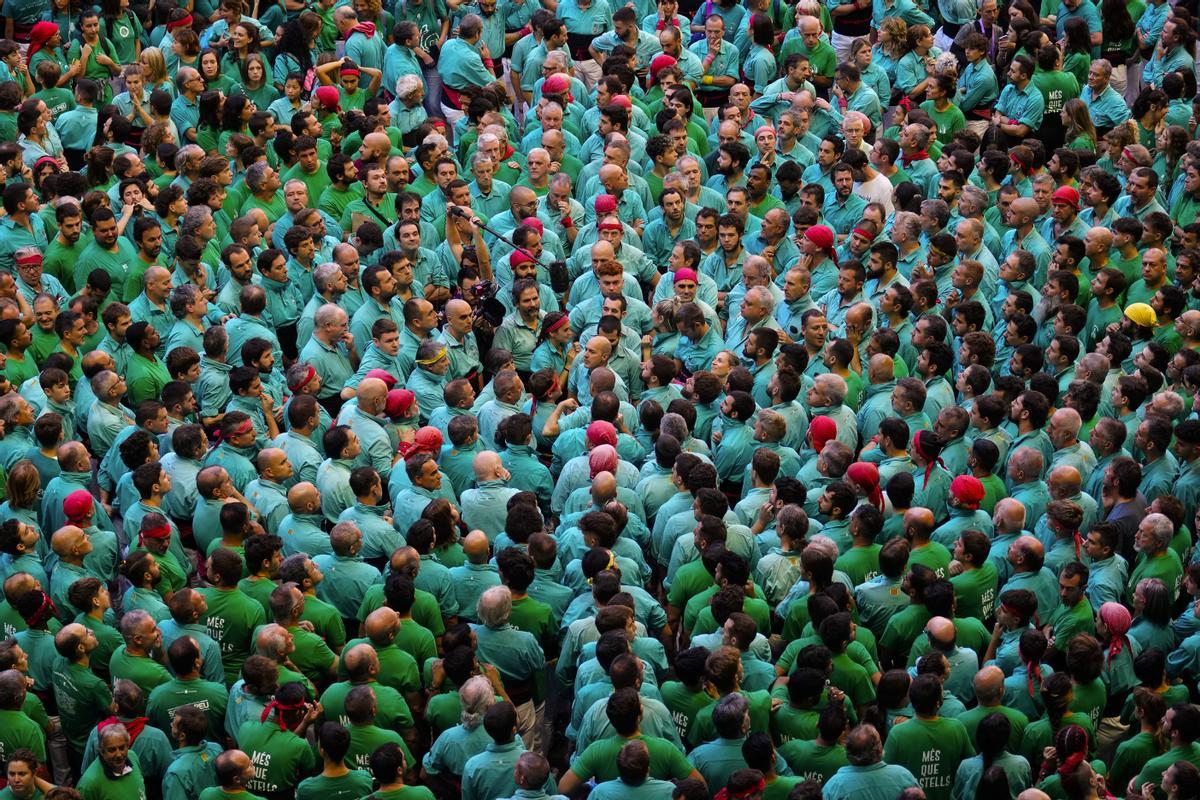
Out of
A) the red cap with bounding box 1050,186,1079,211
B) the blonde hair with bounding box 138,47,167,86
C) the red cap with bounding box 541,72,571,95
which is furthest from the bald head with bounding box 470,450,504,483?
the blonde hair with bounding box 138,47,167,86

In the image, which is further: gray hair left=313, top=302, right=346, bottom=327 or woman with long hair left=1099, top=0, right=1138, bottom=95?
woman with long hair left=1099, top=0, right=1138, bottom=95

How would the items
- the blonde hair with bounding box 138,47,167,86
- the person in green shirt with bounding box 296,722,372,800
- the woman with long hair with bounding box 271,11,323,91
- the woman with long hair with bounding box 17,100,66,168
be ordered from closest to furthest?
the person in green shirt with bounding box 296,722,372,800, the woman with long hair with bounding box 17,100,66,168, the blonde hair with bounding box 138,47,167,86, the woman with long hair with bounding box 271,11,323,91

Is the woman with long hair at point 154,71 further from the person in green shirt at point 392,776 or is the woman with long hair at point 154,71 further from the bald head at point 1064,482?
the person in green shirt at point 392,776

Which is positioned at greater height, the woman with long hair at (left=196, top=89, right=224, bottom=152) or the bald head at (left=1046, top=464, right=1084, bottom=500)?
the bald head at (left=1046, top=464, right=1084, bottom=500)

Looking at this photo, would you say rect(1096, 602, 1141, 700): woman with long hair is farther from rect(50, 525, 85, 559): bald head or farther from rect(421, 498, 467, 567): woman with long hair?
rect(50, 525, 85, 559): bald head

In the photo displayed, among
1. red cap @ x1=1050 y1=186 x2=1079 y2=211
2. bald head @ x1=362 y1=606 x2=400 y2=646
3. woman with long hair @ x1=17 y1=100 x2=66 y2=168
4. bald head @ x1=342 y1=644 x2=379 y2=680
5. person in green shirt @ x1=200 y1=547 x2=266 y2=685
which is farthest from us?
woman with long hair @ x1=17 y1=100 x2=66 y2=168

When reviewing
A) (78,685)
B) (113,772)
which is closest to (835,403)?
(78,685)

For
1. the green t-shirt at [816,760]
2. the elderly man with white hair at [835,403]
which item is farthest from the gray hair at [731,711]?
the elderly man with white hair at [835,403]

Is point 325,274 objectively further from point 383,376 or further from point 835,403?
point 835,403
